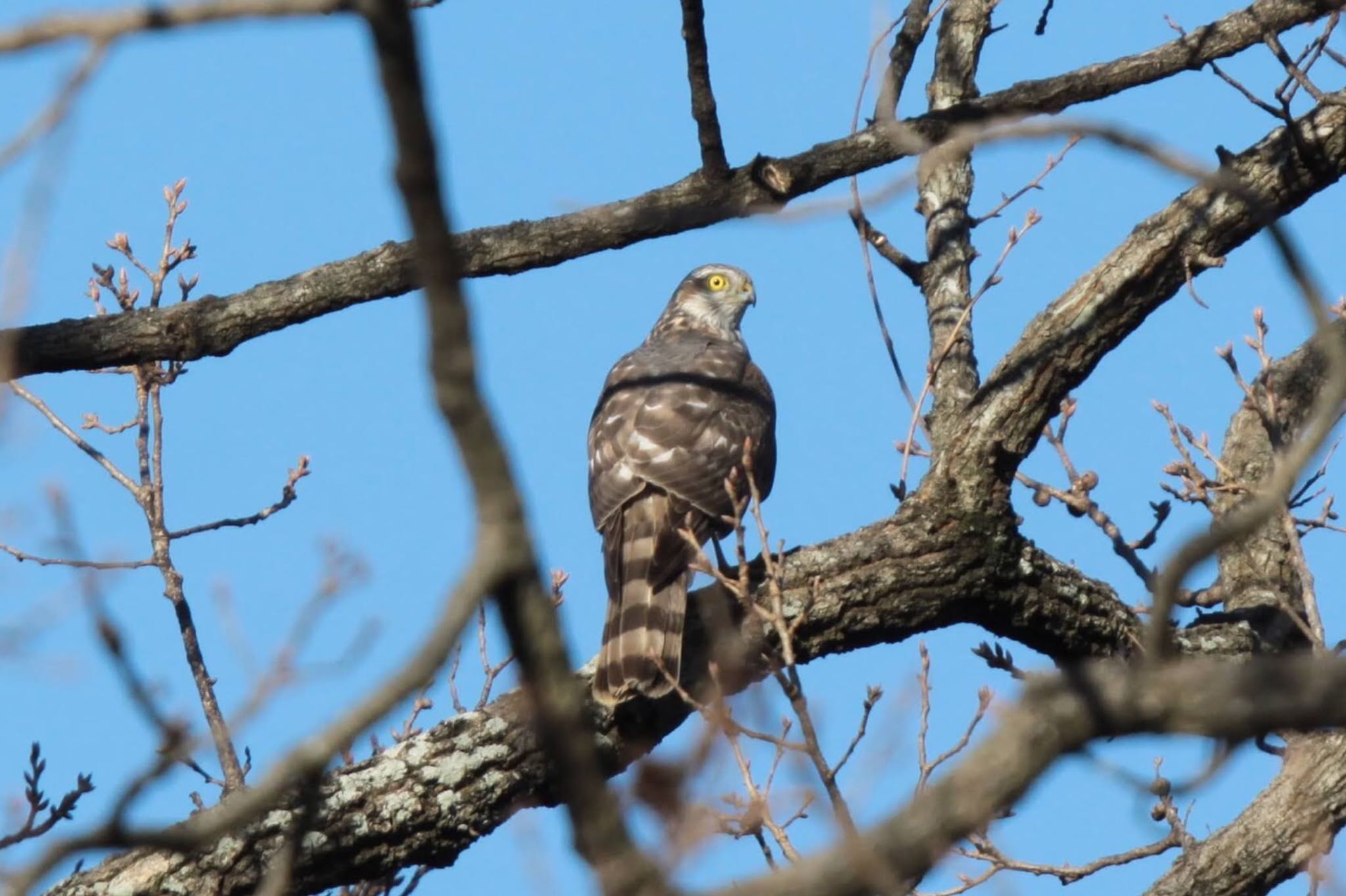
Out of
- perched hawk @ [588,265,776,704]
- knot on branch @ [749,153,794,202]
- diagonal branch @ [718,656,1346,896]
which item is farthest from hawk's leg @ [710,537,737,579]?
diagonal branch @ [718,656,1346,896]

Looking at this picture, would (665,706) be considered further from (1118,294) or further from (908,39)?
(908,39)

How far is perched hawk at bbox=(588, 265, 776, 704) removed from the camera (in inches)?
205

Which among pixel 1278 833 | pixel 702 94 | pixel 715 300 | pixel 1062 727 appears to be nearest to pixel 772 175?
pixel 702 94

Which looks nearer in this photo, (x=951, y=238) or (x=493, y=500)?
(x=493, y=500)

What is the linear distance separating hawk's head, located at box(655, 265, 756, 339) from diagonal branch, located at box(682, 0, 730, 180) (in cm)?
372

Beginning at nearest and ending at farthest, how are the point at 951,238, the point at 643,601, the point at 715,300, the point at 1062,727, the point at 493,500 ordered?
1. the point at 493,500
2. the point at 1062,727
3. the point at 643,601
4. the point at 951,238
5. the point at 715,300

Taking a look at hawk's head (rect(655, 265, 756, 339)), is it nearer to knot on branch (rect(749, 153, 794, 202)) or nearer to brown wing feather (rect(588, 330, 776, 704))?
brown wing feather (rect(588, 330, 776, 704))

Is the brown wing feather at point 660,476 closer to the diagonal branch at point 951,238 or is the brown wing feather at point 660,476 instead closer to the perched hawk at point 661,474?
the perched hawk at point 661,474

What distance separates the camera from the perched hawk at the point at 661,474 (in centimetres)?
522

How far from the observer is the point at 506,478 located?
66.4 inches

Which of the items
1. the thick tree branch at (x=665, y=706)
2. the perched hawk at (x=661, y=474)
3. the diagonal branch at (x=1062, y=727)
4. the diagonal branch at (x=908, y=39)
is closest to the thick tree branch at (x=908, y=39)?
the diagonal branch at (x=908, y=39)

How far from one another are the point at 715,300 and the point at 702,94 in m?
4.05

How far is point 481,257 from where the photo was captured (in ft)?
17.0

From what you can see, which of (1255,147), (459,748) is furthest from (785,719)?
(1255,147)
